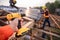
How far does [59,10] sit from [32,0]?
4516mm

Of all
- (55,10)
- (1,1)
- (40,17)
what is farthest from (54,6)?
(40,17)

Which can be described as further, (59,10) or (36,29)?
(59,10)

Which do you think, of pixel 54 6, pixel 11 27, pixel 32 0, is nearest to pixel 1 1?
pixel 32 0

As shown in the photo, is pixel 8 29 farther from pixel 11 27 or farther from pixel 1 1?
pixel 1 1

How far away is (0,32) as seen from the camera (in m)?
1.37

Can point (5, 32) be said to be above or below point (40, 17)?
above

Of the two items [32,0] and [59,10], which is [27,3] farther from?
[59,10]

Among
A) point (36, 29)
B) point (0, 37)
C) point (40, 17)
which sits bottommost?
point (36, 29)

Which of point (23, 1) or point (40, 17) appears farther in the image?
point (23, 1)

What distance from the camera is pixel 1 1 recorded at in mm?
14117

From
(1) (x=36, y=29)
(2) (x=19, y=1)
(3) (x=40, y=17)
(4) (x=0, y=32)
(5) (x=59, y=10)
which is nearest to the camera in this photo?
(4) (x=0, y=32)

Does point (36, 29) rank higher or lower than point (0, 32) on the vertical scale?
lower

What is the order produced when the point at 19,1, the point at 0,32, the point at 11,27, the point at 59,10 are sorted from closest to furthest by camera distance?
1. the point at 0,32
2. the point at 11,27
3. the point at 59,10
4. the point at 19,1

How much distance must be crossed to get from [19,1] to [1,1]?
85.4 inches
